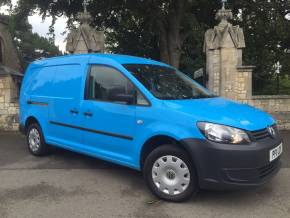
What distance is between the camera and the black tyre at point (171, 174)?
16.0 ft

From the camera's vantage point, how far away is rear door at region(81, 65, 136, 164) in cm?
554

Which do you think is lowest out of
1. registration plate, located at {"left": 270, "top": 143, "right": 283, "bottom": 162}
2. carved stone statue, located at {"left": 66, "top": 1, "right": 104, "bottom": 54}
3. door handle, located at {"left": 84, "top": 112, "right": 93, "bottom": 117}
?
registration plate, located at {"left": 270, "top": 143, "right": 283, "bottom": 162}

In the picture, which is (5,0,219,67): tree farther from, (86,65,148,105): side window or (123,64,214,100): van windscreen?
(86,65,148,105): side window

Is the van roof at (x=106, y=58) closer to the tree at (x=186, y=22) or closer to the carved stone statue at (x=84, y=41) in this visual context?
the carved stone statue at (x=84, y=41)

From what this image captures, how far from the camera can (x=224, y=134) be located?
4695mm

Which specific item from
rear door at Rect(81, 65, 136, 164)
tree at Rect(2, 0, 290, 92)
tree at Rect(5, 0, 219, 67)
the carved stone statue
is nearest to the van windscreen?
rear door at Rect(81, 65, 136, 164)

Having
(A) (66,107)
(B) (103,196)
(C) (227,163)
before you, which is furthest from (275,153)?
(A) (66,107)

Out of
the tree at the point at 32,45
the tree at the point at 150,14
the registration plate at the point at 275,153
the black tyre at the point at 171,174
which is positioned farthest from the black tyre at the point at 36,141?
the tree at the point at 32,45

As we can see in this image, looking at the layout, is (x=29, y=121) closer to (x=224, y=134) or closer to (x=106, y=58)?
Result: (x=106, y=58)

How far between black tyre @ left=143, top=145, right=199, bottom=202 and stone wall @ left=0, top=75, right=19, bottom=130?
668cm

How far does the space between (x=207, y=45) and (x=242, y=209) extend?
6953mm

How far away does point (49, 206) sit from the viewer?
4867mm

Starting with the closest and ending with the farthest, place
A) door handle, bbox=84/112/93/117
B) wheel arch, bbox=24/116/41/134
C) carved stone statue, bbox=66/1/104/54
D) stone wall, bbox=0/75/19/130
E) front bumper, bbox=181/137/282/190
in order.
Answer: front bumper, bbox=181/137/282/190
door handle, bbox=84/112/93/117
wheel arch, bbox=24/116/41/134
stone wall, bbox=0/75/19/130
carved stone statue, bbox=66/1/104/54

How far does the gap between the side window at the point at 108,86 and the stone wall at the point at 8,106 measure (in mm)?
5320
